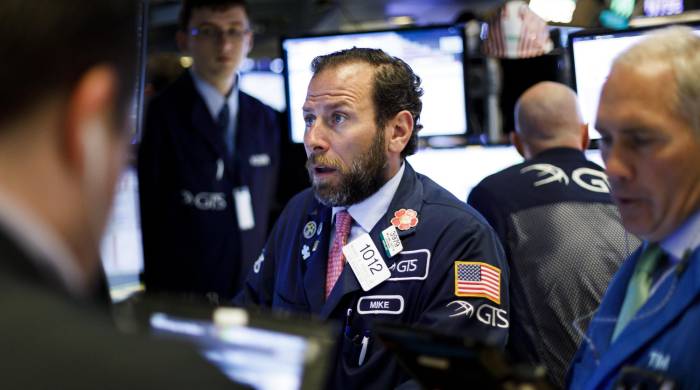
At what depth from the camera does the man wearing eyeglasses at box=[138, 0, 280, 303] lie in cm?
407

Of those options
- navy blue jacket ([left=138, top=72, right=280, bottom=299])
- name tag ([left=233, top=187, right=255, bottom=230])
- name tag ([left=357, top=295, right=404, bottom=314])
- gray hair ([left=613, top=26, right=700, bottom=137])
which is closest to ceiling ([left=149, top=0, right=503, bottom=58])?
navy blue jacket ([left=138, top=72, right=280, bottom=299])

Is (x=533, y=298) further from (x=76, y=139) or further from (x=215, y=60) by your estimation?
(x=76, y=139)

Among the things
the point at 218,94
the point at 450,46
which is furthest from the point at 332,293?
the point at 218,94

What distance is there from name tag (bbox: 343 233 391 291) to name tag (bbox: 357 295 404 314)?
32 millimetres

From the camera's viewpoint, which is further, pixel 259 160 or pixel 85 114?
pixel 259 160

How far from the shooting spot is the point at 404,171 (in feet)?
8.76

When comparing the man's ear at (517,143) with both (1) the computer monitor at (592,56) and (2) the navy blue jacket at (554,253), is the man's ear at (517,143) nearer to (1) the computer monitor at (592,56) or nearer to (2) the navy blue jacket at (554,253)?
(2) the navy blue jacket at (554,253)

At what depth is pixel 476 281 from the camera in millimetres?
2373

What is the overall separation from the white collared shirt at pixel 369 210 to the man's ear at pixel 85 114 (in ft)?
5.69

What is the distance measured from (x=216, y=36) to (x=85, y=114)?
3.43 metres

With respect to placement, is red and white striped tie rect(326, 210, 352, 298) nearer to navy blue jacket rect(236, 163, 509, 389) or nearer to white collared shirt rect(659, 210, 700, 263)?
navy blue jacket rect(236, 163, 509, 389)

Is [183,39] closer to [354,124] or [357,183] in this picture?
[354,124]

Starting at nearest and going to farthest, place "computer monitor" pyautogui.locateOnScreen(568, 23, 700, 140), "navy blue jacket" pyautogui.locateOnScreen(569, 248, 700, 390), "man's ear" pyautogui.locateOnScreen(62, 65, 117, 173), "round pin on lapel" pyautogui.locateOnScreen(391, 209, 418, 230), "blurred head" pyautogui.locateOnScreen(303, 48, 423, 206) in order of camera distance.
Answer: "man's ear" pyautogui.locateOnScreen(62, 65, 117, 173), "navy blue jacket" pyautogui.locateOnScreen(569, 248, 700, 390), "round pin on lapel" pyautogui.locateOnScreen(391, 209, 418, 230), "blurred head" pyautogui.locateOnScreen(303, 48, 423, 206), "computer monitor" pyautogui.locateOnScreen(568, 23, 700, 140)

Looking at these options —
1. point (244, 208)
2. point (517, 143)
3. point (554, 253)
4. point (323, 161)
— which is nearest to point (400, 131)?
point (323, 161)
